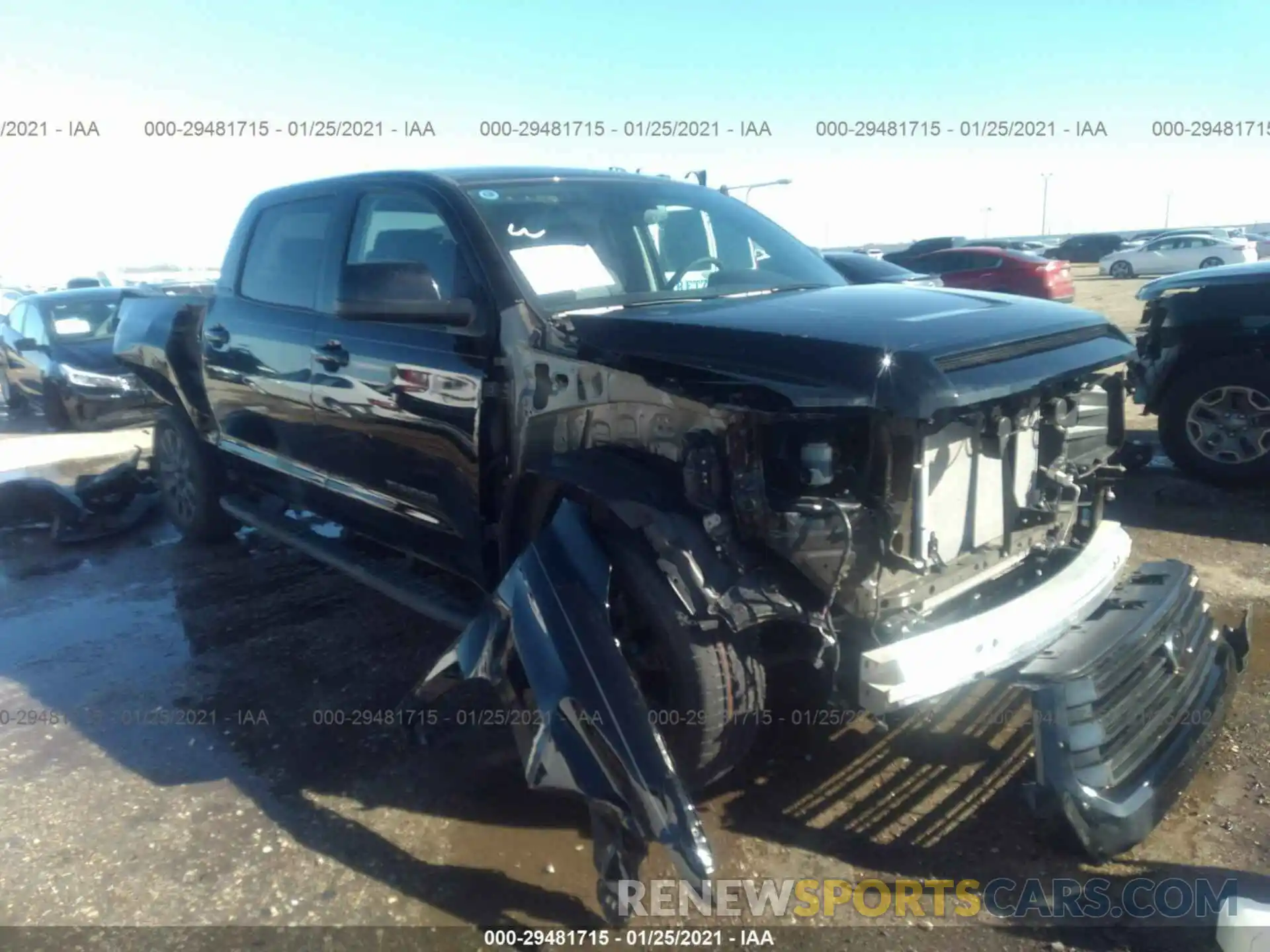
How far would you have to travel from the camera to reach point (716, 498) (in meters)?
2.59

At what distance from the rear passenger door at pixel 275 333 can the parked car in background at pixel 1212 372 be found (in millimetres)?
4529

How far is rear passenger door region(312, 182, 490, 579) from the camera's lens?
11.1 ft

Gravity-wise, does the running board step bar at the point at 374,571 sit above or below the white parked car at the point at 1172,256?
below

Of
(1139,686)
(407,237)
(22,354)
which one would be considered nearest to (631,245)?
(407,237)

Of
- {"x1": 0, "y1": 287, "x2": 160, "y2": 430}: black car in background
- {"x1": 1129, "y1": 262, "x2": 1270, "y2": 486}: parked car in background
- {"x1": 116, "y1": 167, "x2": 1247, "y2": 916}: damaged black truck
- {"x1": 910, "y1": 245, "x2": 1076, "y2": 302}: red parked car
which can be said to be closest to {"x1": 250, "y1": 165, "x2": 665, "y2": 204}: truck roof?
{"x1": 116, "y1": 167, "x2": 1247, "y2": 916}: damaged black truck

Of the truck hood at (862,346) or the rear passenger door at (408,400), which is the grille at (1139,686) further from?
the rear passenger door at (408,400)

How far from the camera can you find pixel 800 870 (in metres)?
2.71

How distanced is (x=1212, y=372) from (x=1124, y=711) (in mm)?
3926

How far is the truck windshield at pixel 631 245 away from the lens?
133 inches

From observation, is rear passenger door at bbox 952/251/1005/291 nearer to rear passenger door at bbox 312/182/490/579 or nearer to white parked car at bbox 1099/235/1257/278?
white parked car at bbox 1099/235/1257/278

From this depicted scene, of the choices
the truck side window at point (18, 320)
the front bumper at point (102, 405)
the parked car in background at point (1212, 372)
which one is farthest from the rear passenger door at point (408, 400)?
the truck side window at point (18, 320)

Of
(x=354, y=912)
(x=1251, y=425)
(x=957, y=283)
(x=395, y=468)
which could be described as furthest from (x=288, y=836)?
(x=957, y=283)

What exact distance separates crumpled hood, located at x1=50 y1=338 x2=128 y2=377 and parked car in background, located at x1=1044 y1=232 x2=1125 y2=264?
3564 centimetres

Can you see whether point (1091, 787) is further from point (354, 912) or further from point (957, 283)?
point (957, 283)
